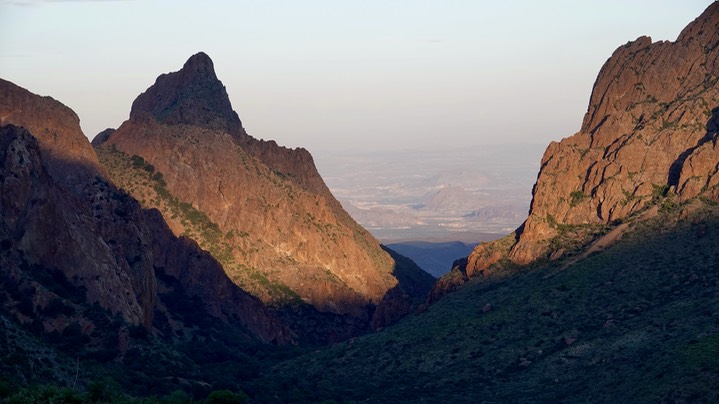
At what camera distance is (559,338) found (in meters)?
133

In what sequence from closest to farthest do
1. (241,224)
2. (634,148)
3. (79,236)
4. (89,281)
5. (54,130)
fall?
(89,281) < (79,236) < (634,148) < (54,130) < (241,224)

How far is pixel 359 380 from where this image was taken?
5472 inches

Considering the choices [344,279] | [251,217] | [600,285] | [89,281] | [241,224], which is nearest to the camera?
[89,281]

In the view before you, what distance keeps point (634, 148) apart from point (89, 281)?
67.6 m

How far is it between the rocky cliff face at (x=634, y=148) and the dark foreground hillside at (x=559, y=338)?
6089 mm

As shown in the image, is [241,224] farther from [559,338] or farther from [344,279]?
[559,338]

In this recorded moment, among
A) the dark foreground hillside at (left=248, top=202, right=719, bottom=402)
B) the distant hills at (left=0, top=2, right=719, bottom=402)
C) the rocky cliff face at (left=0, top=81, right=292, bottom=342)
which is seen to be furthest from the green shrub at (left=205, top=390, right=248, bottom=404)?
the dark foreground hillside at (left=248, top=202, right=719, bottom=402)

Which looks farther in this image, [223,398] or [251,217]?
[251,217]

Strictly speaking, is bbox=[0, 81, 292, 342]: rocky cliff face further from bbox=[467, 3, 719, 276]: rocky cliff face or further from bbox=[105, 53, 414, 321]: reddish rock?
bbox=[467, 3, 719, 276]: rocky cliff face

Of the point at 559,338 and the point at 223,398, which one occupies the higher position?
the point at 559,338

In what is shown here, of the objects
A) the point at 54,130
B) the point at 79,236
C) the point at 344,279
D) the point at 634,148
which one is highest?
the point at 54,130

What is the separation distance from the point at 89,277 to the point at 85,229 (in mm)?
6696

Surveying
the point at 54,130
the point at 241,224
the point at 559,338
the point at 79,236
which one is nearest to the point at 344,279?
the point at 241,224

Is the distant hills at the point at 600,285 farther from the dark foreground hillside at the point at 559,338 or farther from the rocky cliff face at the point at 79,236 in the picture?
Result: the rocky cliff face at the point at 79,236
